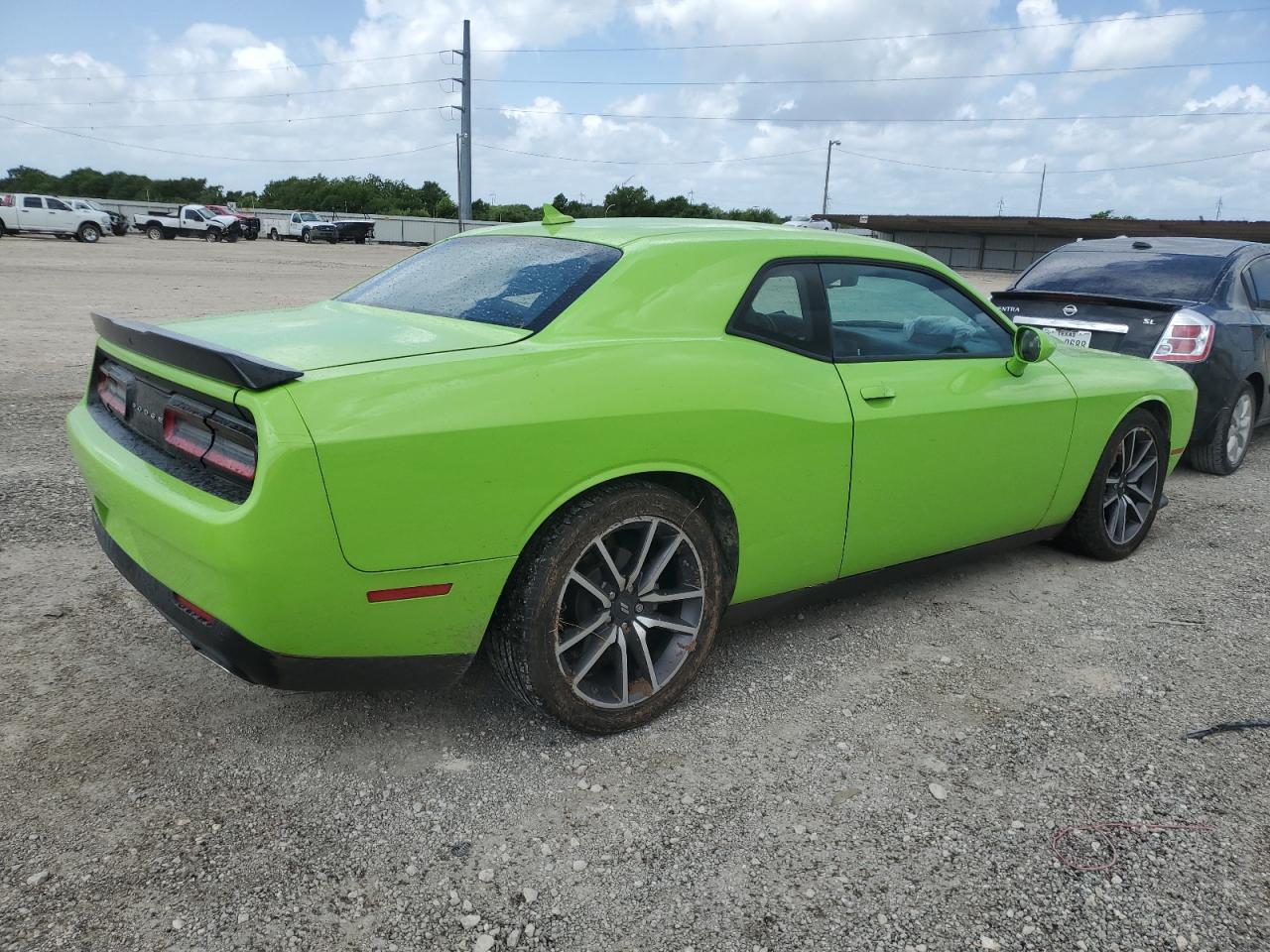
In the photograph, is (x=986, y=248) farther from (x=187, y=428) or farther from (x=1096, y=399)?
(x=187, y=428)

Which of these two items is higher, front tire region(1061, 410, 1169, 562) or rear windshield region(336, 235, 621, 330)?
rear windshield region(336, 235, 621, 330)

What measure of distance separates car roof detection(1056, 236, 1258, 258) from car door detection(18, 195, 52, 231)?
125 feet

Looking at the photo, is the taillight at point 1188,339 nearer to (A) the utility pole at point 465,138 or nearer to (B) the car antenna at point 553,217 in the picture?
(B) the car antenna at point 553,217

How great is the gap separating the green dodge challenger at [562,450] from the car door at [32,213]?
38673mm

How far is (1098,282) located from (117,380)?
6.27 metres

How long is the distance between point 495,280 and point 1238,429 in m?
5.84

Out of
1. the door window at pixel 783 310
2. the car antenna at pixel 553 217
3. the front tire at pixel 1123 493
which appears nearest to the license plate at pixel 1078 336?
the front tire at pixel 1123 493

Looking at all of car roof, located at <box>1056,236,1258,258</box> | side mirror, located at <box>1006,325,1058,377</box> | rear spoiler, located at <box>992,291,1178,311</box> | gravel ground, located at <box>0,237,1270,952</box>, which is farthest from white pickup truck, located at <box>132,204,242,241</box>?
side mirror, located at <box>1006,325,1058,377</box>

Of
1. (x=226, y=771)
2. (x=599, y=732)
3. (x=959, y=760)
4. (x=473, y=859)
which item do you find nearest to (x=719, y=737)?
(x=599, y=732)

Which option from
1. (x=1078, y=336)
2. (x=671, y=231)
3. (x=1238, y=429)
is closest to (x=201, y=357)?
(x=671, y=231)

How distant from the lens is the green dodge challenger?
7.68ft

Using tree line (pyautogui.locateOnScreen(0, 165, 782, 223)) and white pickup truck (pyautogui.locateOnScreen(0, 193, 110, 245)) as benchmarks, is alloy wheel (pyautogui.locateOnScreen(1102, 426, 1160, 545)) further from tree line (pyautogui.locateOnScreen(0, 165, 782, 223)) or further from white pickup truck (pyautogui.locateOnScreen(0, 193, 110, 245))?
tree line (pyautogui.locateOnScreen(0, 165, 782, 223))

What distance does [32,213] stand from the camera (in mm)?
35250

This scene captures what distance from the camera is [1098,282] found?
269 inches
